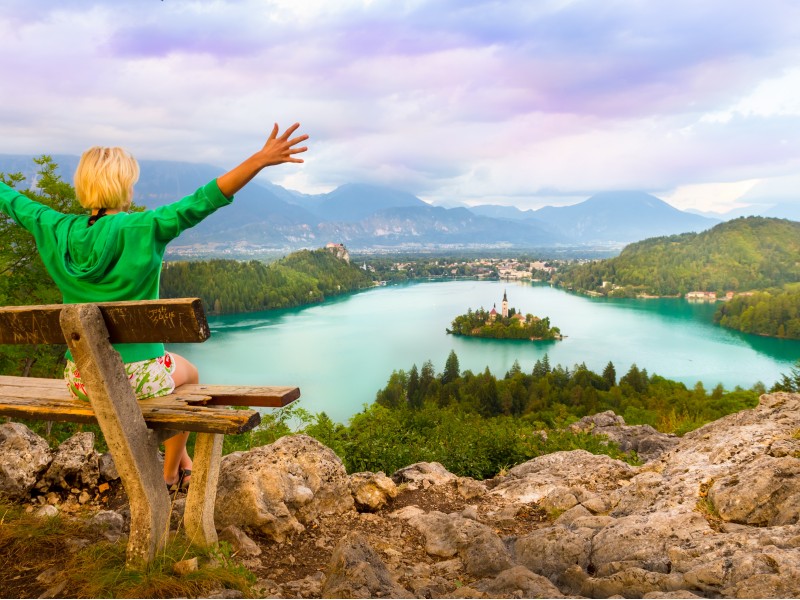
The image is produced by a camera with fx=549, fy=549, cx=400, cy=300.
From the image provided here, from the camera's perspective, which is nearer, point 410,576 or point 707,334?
point 410,576

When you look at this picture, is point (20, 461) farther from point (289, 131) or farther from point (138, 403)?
point (289, 131)

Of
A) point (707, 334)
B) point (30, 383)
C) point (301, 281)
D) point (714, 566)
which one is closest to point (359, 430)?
point (30, 383)

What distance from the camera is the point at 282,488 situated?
3625mm

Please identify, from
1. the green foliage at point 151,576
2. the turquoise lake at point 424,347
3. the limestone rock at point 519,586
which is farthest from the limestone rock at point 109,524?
the turquoise lake at point 424,347

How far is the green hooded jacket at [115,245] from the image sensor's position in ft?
7.41

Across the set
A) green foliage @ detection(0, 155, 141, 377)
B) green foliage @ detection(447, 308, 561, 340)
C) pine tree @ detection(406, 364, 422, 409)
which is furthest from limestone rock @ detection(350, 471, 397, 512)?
green foliage @ detection(447, 308, 561, 340)

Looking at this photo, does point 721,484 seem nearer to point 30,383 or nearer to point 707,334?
point 30,383

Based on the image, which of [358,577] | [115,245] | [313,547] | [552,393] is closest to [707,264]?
[552,393]

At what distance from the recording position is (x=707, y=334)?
69.8 metres

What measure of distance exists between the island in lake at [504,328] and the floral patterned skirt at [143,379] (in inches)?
2681

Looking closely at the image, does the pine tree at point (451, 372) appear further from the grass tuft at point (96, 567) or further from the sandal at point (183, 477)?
the grass tuft at point (96, 567)

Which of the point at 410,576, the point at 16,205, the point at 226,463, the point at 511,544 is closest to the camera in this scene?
the point at 16,205

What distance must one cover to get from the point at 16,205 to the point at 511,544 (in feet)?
10.7

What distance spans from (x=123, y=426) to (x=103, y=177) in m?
1.06
